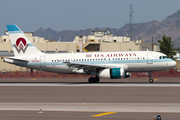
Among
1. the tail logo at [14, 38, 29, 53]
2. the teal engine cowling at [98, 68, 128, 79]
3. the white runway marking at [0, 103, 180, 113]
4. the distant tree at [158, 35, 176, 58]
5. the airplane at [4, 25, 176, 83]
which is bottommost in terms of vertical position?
the white runway marking at [0, 103, 180, 113]

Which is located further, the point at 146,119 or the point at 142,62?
the point at 142,62

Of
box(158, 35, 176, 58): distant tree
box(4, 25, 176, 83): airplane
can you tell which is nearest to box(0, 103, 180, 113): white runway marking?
box(4, 25, 176, 83): airplane

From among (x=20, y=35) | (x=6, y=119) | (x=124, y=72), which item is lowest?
(x=6, y=119)

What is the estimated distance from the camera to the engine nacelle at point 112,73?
41438 mm

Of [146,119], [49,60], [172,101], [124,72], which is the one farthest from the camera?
[49,60]

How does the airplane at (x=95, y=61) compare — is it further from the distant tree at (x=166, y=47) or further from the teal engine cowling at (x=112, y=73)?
the distant tree at (x=166, y=47)

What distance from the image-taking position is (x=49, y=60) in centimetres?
4600

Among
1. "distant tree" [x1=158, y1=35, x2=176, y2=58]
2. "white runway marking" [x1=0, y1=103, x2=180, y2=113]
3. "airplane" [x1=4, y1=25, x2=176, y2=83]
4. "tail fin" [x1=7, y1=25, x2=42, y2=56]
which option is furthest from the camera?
"distant tree" [x1=158, y1=35, x2=176, y2=58]

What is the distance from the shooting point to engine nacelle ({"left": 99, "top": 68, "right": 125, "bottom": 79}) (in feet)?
136

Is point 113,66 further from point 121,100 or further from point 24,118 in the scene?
point 24,118

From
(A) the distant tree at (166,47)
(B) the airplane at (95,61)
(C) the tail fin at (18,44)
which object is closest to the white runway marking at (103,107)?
(B) the airplane at (95,61)

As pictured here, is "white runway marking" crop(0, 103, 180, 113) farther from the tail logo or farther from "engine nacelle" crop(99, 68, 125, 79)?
the tail logo

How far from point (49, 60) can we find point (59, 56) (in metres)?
1.63

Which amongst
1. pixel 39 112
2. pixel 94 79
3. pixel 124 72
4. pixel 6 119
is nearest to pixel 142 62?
pixel 124 72
